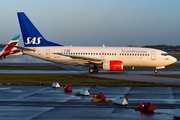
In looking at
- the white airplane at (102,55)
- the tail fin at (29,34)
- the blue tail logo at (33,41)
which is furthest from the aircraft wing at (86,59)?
the blue tail logo at (33,41)

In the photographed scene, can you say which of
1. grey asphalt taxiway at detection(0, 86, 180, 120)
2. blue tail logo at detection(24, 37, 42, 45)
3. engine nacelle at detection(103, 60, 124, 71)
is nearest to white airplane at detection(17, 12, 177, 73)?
blue tail logo at detection(24, 37, 42, 45)

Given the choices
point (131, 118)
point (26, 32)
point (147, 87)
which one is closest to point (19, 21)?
point (26, 32)

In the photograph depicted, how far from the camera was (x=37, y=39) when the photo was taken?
141 feet

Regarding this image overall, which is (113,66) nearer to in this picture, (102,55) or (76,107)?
(102,55)

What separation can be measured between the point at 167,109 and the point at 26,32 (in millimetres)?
30245

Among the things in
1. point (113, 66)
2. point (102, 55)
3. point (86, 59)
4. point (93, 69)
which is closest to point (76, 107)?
point (113, 66)

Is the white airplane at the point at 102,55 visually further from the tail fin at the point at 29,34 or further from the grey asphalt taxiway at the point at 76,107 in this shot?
the grey asphalt taxiway at the point at 76,107

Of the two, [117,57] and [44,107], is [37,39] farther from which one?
[44,107]

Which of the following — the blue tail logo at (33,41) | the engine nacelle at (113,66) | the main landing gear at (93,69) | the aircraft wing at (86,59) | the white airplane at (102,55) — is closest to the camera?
the engine nacelle at (113,66)

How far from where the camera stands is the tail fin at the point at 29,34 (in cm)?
4300

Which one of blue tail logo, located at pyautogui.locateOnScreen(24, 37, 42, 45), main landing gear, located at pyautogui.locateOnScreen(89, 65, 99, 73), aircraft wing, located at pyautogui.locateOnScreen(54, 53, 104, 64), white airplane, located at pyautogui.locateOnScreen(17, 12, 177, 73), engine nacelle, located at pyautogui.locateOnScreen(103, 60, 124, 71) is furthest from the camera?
blue tail logo, located at pyautogui.locateOnScreen(24, 37, 42, 45)

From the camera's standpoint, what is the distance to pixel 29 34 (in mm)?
43125

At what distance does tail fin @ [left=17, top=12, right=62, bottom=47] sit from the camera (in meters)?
43.0

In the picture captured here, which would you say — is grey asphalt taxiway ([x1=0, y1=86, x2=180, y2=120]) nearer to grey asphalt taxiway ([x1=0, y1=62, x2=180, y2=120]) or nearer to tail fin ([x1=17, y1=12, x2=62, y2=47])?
grey asphalt taxiway ([x1=0, y1=62, x2=180, y2=120])
